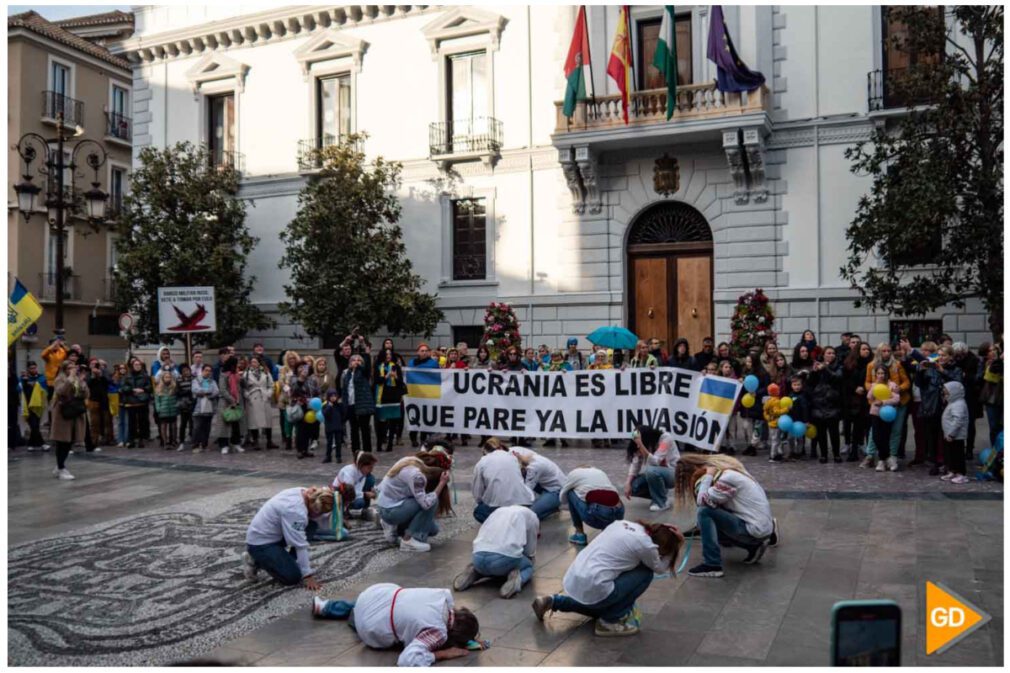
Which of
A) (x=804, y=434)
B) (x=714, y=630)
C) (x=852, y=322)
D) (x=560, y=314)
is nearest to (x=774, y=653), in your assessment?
(x=714, y=630)

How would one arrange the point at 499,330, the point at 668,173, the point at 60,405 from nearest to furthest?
the point at 60,405 → the point at 499,330 → the point at 668,173

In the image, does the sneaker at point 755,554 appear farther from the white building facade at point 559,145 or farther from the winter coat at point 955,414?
the white building facade at point 559,145

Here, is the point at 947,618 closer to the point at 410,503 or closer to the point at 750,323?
the point at 410,503

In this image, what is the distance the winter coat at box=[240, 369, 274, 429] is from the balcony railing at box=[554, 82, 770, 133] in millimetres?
10564

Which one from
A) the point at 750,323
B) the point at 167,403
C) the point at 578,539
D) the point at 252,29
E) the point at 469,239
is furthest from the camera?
the point at 252,29

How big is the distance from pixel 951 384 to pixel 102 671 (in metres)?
10.8

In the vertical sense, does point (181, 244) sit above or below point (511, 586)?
above

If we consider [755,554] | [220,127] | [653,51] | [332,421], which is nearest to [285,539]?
[755,554]

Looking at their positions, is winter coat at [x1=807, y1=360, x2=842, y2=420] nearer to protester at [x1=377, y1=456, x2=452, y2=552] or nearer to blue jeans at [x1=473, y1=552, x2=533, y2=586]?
protester at [x1=377, y1=456, x2=452, y2=552]

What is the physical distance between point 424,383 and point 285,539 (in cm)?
833


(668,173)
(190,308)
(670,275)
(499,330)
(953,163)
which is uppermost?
(668,173)

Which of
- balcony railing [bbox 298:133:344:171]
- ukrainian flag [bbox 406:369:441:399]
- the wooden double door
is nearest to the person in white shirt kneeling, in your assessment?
ukrainian flag [bbox 406:369:441:399]

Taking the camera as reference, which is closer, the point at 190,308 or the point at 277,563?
the point at 277,563

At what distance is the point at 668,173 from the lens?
23.0 meters
